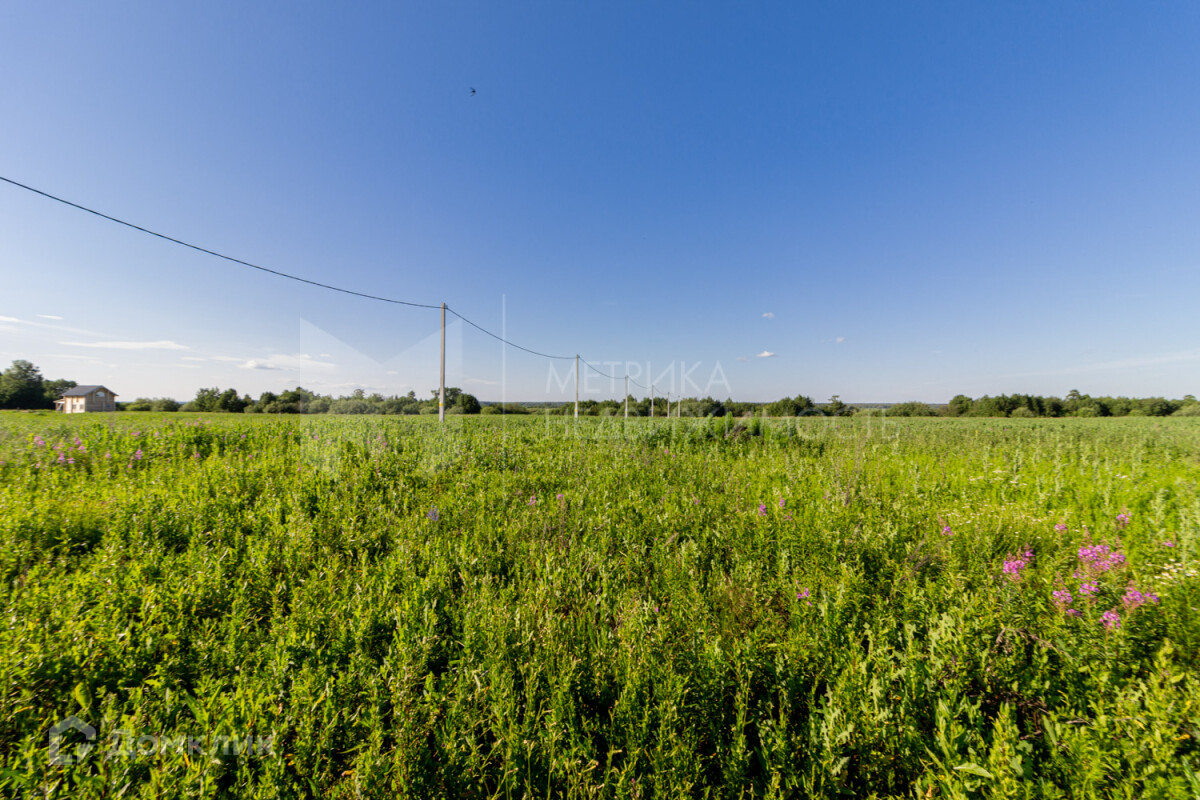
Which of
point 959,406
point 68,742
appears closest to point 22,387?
point 68,742

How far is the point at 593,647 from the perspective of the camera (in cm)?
222

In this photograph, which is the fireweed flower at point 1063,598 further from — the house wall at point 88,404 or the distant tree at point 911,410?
the distant tree at point 911,410

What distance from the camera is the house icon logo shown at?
1533mm

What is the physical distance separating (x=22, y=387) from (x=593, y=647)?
43.8m

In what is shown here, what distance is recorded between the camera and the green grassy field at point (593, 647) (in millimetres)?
1546

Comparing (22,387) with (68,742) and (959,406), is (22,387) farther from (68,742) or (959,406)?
(959,406)

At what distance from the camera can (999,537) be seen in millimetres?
3631

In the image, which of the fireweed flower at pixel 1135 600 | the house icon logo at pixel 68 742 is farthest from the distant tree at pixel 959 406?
the house icon logo at pixel 68 742

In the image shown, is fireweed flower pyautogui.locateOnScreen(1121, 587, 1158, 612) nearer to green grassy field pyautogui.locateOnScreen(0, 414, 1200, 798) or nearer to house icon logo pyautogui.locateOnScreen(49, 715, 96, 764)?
green grassy field pyautogui.locateOnScreen(0, 414, 1200, 798)

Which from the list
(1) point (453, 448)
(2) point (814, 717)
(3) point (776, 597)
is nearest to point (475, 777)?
(2) point (814, 717)

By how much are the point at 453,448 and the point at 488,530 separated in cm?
373

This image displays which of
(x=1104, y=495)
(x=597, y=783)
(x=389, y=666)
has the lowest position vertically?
(x=597, y=783)

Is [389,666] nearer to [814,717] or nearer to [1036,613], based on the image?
[814,717]

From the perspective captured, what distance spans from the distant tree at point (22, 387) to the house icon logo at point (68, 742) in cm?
3927
